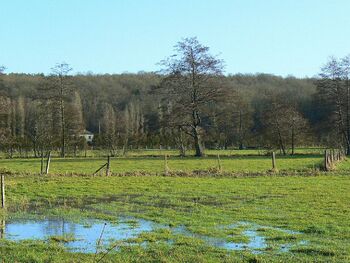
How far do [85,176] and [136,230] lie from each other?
17592 millimetres

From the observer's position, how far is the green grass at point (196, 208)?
9703 mm

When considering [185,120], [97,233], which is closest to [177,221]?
[97,233]

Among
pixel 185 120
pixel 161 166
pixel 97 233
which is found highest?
pixel 185 120

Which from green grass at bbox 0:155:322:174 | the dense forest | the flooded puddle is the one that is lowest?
the flooded puddle

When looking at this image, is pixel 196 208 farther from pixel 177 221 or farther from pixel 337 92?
pixel 337 92

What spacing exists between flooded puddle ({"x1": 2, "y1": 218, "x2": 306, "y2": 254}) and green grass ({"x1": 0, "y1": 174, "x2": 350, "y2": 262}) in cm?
32

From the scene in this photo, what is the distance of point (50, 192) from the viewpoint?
70.5ft

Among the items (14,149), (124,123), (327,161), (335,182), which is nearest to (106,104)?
(124,123)

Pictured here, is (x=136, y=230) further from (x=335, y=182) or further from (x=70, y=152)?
(x=70, y=152)

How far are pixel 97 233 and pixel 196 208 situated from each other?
4941 mm

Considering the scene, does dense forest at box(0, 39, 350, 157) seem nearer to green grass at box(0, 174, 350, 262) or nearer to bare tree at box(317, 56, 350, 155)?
bare tree at box(317, 56, 350, 155)

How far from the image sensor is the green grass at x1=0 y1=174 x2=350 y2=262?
9.70 m

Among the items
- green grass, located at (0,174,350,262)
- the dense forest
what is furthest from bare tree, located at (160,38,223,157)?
green grass, located at (0,174,350,262)

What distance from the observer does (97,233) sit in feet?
40.0
